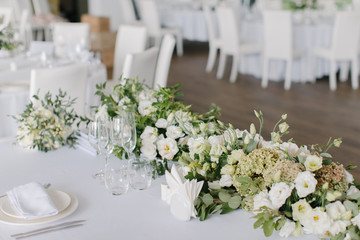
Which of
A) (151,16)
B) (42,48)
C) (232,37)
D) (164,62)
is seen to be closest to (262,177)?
(164,62)

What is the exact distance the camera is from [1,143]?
2100mm

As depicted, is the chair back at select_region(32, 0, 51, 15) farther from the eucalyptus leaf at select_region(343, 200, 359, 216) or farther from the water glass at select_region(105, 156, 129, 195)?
the eucalyptus leaf at select_region(343, 200, 359, 216)

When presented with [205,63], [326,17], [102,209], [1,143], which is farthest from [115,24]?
[102,209]

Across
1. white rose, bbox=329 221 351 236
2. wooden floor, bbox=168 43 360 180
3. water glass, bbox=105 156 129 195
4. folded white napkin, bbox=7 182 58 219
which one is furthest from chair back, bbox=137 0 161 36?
white rose, bbox=329 221 351 236

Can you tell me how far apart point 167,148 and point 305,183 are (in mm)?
568

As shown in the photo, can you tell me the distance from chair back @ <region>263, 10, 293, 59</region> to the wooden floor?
0.48m

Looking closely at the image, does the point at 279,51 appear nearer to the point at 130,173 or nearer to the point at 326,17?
the point at 326,17

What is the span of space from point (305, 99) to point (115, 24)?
6.28m

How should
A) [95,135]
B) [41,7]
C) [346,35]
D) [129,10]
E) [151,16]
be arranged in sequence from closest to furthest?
1. [95,135]
2. [346,35]
3. [151,16]
4. [129,10]
5. [41,7]

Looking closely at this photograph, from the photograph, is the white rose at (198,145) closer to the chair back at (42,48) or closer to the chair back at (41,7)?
the chair back at (42,48)

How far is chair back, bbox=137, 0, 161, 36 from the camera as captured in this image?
870 cm

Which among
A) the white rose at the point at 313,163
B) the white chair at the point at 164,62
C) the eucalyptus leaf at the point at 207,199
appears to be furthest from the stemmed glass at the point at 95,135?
the white chair at the point at 164,62

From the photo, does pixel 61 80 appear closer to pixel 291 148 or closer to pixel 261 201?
pixel 291 148

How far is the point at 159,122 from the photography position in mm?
1802
